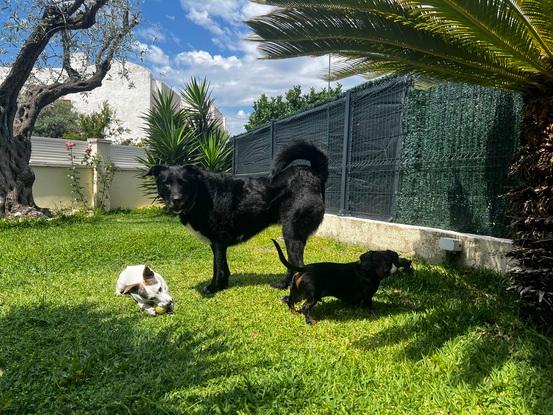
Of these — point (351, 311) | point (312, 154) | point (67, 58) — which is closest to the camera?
point (351, 311)

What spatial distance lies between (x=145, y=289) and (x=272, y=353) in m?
1.67

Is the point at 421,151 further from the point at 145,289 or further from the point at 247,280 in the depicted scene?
the point at 145,289

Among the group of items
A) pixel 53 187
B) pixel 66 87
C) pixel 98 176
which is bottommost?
pixel 53 187

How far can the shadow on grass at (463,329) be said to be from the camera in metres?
2.49

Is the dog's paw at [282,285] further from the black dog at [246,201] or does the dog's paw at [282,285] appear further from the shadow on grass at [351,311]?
the shadow on grass at [351,311]

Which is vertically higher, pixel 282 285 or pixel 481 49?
pixel 481 49

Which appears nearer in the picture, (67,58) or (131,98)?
(67,58)

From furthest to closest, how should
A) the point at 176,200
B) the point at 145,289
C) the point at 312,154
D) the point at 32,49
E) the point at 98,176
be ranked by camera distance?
the point at 98,176 → the point at 32,49 → the point at 312,154 → the point at 176,200 → the point at 145,289

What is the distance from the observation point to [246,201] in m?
4.84

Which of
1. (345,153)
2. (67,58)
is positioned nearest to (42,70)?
(67,58)

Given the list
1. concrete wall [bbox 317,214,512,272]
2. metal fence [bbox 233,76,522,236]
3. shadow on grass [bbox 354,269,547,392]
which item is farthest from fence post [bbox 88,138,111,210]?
shadow on grass [bbox 354,269,547,392]

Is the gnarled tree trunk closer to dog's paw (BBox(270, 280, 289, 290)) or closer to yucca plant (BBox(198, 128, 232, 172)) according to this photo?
yucca plant (BBox(198, 128, 232, 172))

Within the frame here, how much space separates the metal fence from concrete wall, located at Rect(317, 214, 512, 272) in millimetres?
187

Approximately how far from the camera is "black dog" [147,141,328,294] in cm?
457
